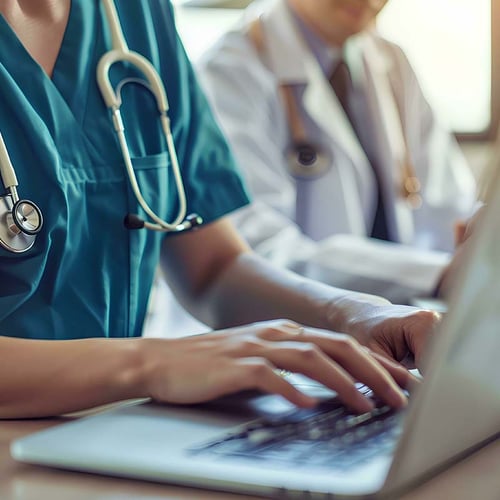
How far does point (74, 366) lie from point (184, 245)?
1.30 ft

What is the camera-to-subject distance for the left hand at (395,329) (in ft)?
2.30

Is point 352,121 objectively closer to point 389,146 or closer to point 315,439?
point 389,146

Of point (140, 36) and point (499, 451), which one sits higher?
point (140, 36)

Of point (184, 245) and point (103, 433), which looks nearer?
point (103, 433)

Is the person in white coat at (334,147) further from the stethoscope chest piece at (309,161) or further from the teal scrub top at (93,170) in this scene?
the teal scrub top at (93,170)

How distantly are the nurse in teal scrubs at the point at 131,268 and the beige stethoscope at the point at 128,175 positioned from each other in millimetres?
10

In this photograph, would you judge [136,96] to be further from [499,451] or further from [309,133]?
[309,133]

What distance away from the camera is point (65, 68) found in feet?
2.91

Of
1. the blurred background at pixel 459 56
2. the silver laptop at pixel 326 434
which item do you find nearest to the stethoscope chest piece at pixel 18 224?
the silver laptop at pixel 326 434

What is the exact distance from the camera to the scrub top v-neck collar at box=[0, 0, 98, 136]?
83 cm

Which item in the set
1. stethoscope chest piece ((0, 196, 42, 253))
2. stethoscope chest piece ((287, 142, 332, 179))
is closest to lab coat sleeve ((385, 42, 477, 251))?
stethoscope chest piece ((287, 142, 332, 179))

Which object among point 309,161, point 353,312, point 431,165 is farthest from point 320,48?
point 353,312

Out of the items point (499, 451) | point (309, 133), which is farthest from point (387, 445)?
point (309, 133)

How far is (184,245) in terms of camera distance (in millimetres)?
1025
